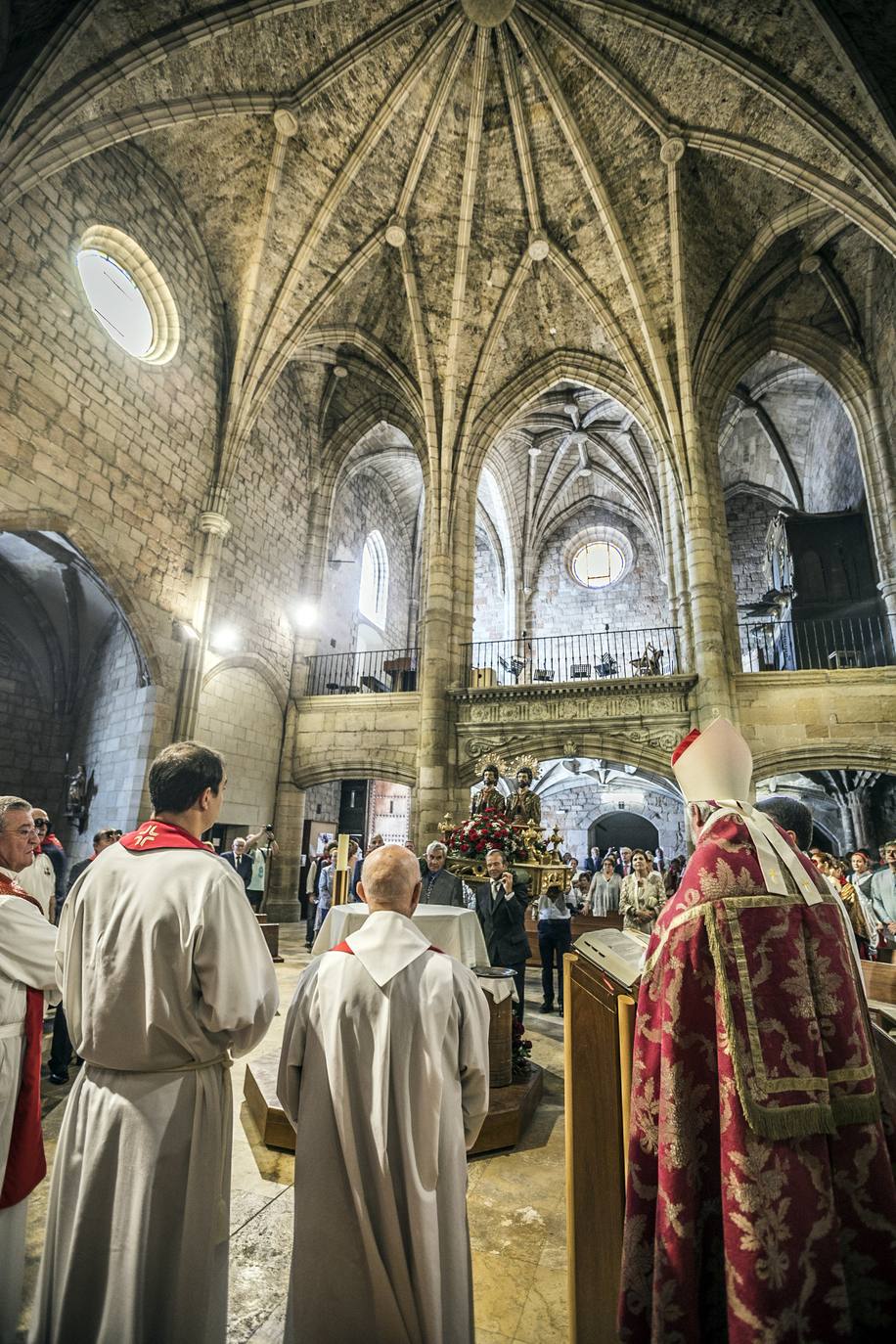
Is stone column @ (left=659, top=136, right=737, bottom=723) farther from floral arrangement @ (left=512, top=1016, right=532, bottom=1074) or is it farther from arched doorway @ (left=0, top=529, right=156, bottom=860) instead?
arched doorway @ (left=0, top=529, right=156, bottom=860)

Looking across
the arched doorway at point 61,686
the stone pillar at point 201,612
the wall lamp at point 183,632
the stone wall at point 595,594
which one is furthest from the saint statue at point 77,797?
the stone wall at point 595,594

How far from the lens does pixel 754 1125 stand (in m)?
1.59

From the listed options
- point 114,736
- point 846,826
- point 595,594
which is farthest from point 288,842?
point 846,826

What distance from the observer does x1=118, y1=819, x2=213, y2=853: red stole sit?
1911mm

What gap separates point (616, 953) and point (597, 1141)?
59 cm

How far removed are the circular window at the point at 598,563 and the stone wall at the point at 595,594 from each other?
27cm

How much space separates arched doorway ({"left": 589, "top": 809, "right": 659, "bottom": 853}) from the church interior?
17.7 feet

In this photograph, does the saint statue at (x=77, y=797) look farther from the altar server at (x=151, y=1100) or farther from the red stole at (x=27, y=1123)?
the altar server at (x=151, y=1100)

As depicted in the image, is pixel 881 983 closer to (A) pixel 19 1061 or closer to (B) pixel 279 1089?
(B) pixel 279 1089

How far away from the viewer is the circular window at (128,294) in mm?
10164

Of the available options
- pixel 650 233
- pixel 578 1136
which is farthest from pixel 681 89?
pixel 578 1136

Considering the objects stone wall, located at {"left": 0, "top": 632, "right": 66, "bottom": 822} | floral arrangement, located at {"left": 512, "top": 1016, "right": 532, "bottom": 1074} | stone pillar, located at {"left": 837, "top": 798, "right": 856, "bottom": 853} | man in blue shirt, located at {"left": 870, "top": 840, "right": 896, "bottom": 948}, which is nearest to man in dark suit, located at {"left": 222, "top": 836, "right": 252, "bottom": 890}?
floral arrangement, located at {"left": 512, "top": 1016, "right": 532, "bottom": 1074}

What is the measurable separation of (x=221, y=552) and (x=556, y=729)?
734 centimetres

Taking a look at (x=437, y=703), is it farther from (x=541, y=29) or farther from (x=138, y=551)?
(x=541, y=29)
